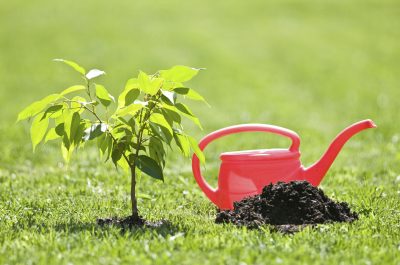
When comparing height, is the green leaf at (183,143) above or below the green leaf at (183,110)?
below

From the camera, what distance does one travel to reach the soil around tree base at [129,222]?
393 centimetres

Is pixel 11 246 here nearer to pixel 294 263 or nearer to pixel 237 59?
pixel 294 263

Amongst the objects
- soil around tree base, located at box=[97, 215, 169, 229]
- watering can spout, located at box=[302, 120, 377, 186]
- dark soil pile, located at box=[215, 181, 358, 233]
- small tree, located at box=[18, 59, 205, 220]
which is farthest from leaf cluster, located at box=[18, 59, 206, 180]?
watering can spout, located at box=[302, 120, 377, 186]

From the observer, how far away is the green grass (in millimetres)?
3494

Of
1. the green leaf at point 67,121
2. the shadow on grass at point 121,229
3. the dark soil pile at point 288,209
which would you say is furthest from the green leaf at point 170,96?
the dark soil pile at point 288,209

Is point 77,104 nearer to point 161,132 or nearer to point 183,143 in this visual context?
point 161,132

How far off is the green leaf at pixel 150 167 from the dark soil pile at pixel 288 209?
1.57 ft

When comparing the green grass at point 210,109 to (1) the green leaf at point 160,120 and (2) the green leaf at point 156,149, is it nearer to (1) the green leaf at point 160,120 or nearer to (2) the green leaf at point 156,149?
(2) the green leaf at point 156,149

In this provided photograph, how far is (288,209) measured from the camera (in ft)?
13.5

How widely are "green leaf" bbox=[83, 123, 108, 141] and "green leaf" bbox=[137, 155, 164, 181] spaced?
12.8 inches

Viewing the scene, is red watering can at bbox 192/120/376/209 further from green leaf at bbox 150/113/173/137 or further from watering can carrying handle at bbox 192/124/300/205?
green leaf at bbox 150/113/173/137

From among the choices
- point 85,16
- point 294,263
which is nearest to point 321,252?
point 294,263

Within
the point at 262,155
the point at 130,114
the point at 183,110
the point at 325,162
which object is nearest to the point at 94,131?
the point at 130,114

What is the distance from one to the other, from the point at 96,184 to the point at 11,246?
7.22ft
